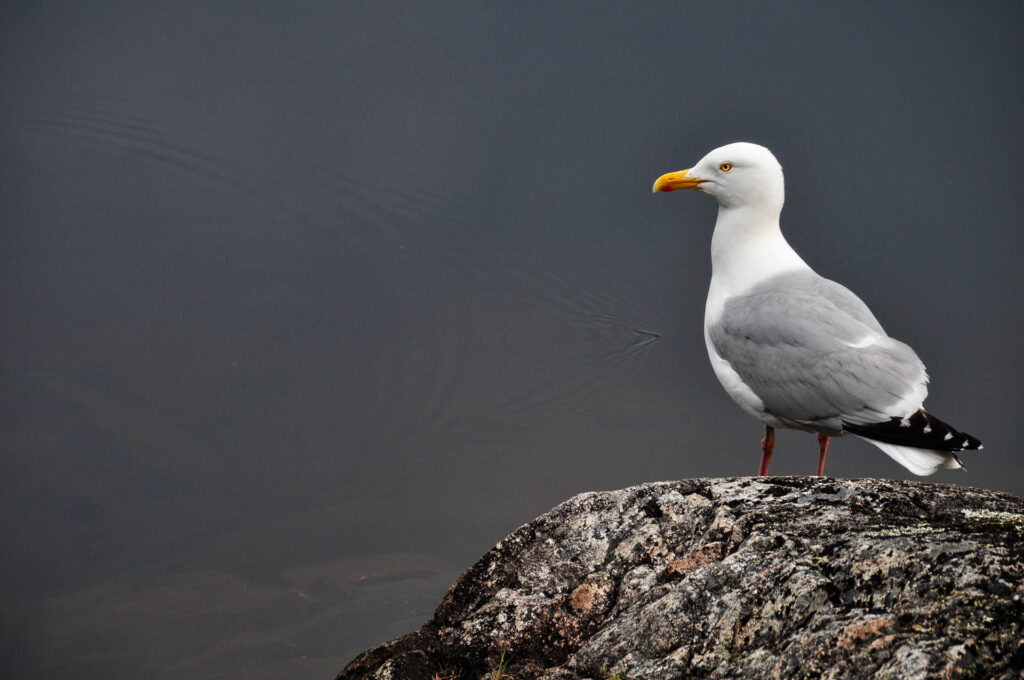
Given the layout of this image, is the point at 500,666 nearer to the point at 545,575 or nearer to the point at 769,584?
the point at 545,575

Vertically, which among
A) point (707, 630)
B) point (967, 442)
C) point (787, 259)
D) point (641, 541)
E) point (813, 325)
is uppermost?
point (787, 259)

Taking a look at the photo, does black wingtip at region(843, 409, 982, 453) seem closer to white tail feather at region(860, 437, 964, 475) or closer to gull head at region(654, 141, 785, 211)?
white tail feather at region(860, 437, 964, 475)

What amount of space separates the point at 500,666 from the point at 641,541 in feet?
1.30

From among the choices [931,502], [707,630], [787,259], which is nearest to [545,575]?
[707,630]

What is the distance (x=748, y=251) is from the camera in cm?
368

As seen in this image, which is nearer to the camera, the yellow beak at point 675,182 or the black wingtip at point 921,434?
the black wingtip at point 921,434

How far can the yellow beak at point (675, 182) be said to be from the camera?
3.76m

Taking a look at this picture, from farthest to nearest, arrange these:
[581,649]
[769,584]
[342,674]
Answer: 1. [342,674]
2. [581,649]
3. [769,584]

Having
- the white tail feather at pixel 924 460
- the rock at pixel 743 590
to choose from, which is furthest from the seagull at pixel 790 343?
the rock at pixel 743 590

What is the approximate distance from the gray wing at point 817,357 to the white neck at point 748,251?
141 millimetres

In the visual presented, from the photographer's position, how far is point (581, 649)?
166 centimetres

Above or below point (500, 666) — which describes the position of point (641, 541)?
above

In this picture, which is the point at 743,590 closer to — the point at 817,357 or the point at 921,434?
the point at 921,434

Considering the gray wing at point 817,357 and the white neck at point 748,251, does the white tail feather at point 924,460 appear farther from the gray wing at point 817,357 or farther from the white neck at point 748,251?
the white neck at point 748,251
